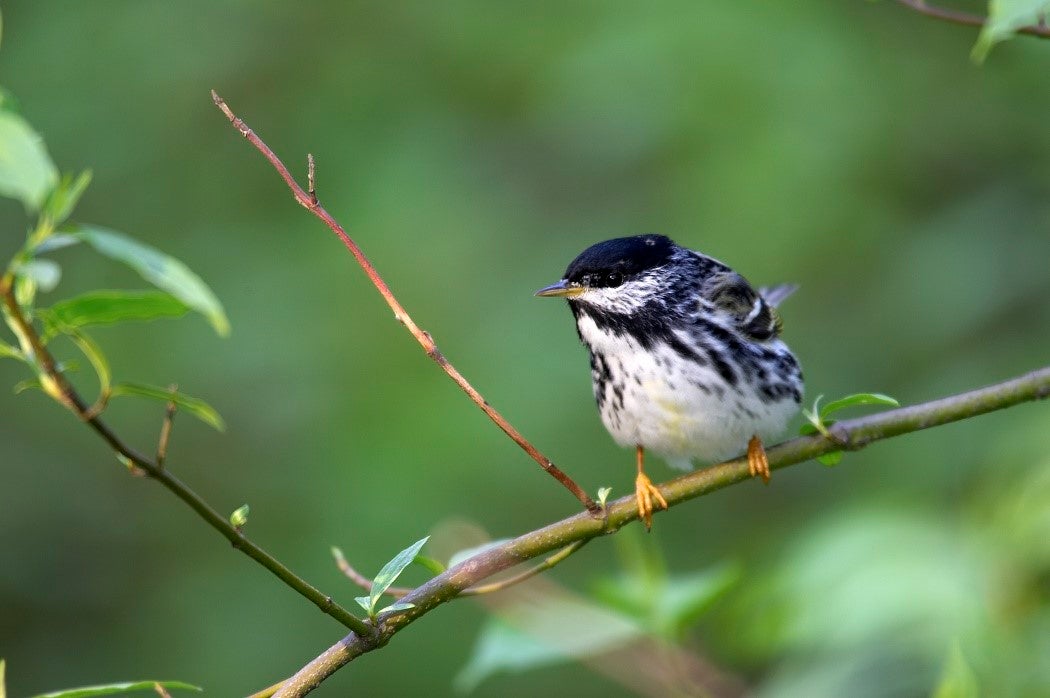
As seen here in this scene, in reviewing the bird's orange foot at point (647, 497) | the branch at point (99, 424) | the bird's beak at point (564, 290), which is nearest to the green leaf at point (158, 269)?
the branch at point (99, 424)

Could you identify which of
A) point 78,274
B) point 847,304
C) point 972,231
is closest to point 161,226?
point 78,274

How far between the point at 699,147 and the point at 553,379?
145 centimetres

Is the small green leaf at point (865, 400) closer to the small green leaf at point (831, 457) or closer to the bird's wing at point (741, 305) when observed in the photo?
the small green leaf at point (831, 457)

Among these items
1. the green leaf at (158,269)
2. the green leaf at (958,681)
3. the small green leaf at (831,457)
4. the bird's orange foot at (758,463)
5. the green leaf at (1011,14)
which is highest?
the green leaf at (158,269)

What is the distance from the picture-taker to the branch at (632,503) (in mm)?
2057

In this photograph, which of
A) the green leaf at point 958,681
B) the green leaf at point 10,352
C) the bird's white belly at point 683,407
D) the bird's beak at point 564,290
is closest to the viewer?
the green leaf at point 10,352

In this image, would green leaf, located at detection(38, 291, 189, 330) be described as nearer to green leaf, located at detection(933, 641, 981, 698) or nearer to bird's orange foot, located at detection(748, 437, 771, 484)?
green leaf, located at detection(933, 641, 981, 698)

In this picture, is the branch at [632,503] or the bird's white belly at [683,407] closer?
the branch at [632,503]

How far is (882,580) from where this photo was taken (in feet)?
10.1

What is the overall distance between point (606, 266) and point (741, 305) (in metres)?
0.54

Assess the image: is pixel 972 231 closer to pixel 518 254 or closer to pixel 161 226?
pixel 518 254

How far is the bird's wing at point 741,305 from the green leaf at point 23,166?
302 cm

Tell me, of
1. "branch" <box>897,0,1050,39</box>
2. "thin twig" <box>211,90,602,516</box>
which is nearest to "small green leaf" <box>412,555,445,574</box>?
"thin twig" <box>211,90,602,516</box>

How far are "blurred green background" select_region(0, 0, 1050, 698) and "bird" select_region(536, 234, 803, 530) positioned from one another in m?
1.39
